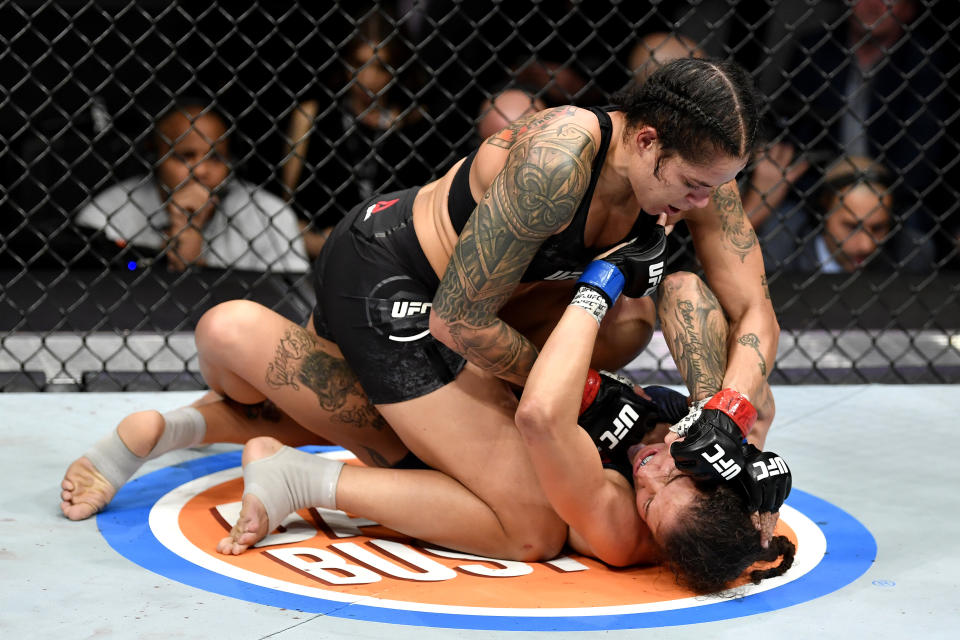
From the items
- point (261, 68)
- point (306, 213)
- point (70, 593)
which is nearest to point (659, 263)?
point (70, 593)

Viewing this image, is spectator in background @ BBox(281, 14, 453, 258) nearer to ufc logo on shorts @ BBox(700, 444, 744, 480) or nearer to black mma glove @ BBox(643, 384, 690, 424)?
black mma glove @ BBox(643, 384, 690, 424)

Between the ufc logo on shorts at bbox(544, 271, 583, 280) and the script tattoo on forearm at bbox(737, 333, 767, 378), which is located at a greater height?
the ufc logo on shorts at bbox(544, 271, 583, 280)

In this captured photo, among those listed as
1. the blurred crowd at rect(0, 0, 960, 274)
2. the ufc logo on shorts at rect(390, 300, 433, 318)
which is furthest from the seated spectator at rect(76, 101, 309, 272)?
the ufc logo on shorts at rect(390, 300, 433, 318)

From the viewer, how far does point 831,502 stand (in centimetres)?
188

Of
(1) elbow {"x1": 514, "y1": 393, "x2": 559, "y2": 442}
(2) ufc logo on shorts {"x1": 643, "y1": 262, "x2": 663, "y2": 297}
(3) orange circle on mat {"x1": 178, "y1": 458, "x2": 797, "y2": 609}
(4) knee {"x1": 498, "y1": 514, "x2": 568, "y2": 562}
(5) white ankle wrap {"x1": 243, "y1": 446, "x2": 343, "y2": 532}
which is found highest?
(2) ufc logo on shorts {"x1": 643, "y1": 262, "x2": 663, "y2": 297}

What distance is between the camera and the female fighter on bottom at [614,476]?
4.70 ft

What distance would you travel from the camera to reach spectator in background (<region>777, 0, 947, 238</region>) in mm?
3592

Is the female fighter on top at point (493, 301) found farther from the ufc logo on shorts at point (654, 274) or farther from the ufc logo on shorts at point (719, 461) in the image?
the ufc logo on shorts at point (719, 461)

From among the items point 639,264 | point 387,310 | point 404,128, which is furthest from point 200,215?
point 639,264

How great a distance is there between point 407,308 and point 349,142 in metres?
1.69

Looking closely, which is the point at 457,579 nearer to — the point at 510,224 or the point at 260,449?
the point at 260,449

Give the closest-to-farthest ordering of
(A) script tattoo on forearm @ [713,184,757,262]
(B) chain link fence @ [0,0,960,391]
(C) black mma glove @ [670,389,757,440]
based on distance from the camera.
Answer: (C) black mma glove @ [670,389,757,440], (A) script tattoo on forearm @ [713,184,757,262], (B) chain link fence @ [0,0,960,391]

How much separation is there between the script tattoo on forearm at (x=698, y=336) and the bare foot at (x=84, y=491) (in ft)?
3.35

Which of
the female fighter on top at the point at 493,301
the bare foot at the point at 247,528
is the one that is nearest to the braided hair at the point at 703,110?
the female fighter on top at the point at 493,301
